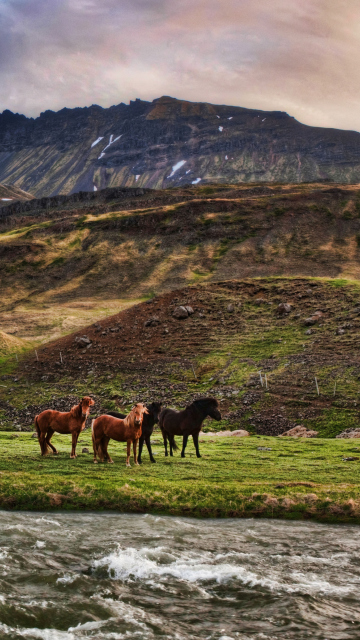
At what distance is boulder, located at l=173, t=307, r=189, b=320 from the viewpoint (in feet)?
189

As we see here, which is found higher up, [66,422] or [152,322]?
[152,322]

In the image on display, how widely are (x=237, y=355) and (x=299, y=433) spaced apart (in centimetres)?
1581

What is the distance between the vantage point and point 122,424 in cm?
2120

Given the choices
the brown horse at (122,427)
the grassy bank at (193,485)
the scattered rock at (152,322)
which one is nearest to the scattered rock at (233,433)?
the grassy bank at (193,485)

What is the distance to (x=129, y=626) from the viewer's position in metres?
9.35

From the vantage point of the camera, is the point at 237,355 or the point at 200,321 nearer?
the point at 237,355

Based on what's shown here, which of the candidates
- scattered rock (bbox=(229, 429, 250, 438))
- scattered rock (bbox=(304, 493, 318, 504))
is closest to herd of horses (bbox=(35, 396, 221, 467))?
scattered rock (bbox=(304, 493, 318, 504))

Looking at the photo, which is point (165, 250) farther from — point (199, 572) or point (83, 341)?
point (199, 572)

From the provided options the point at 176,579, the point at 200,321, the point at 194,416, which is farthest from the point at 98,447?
the point at 200,321

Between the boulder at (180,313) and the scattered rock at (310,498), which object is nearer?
the scattered rock at (310,498)

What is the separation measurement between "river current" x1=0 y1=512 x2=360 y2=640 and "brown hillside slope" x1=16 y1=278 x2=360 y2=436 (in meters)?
22.3

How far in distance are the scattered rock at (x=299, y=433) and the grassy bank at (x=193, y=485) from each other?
852 cm

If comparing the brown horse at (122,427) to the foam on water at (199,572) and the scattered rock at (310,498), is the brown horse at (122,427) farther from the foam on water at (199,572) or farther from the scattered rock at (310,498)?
the foam on water at (199,572)

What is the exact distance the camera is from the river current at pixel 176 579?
9.35 m
